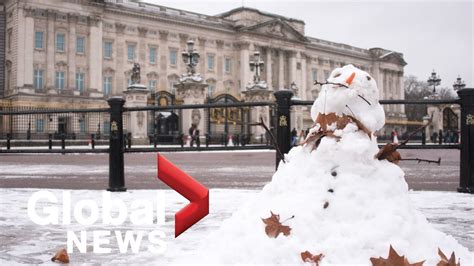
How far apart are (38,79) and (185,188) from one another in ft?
157

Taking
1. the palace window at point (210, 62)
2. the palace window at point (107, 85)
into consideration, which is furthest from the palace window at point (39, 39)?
the palace window at point (210, 62)

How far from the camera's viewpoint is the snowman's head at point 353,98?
2680 millimetres

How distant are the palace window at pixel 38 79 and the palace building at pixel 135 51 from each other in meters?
0.03


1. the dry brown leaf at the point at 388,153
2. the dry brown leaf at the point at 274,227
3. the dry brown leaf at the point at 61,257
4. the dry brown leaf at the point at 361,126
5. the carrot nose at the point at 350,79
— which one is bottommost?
the dry brown leaf at the point at 61,257

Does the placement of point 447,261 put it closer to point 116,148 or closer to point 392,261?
point 392,261

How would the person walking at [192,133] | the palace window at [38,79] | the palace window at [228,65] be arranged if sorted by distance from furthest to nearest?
the palace window at [228,65]
the palace window at [38,79]
the person walking at [192,133]

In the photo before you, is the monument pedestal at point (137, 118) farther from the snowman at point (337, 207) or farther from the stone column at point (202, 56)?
the stone column at point (202, 56)

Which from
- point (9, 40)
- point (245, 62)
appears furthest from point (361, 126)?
point (245, 62)

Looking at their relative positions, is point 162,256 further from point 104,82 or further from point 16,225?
point 104,82

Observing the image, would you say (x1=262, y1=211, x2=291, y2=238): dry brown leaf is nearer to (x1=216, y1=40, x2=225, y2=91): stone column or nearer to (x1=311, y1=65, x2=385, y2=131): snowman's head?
(x1=311, y1=65, x2=385, y2=131): snowman's head

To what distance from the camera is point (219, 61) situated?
62.8 meters

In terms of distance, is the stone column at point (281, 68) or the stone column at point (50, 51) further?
the stone column at point (281, 68)

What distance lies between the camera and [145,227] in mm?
4094

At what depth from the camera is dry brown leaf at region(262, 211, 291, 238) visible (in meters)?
2.37
